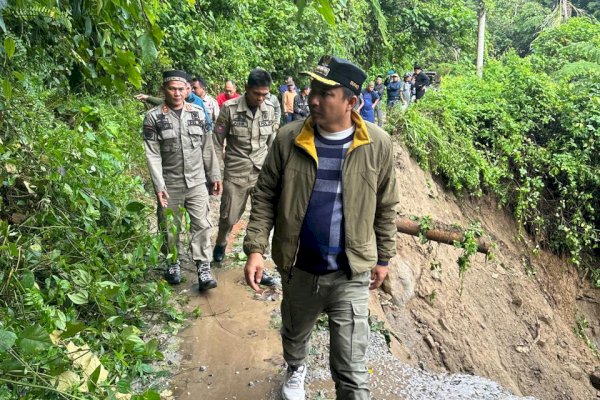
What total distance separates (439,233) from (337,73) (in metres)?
3.58

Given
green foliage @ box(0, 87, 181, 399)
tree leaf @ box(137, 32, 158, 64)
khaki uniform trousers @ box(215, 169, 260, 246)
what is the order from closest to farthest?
1. tree leaf @ box(137, 32, 158, 64)
2. green foliage @ box(0, 87, 181, 399)
3. khaki uniform trousers @ box(215, 169, 260, 246)

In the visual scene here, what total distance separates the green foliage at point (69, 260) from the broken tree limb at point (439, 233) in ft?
9.52

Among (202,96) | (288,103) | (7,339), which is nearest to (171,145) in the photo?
(7,339)

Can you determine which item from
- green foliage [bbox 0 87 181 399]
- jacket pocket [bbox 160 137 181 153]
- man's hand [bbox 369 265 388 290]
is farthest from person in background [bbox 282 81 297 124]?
man's hand [bbox 369 265 388 290]

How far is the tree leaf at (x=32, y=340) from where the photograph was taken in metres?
2.15

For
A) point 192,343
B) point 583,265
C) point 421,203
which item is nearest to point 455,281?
point 421,203

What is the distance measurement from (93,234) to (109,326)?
680mm

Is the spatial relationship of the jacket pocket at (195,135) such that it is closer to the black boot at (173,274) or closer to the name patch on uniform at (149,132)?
the name patch on uniform at (149,132)

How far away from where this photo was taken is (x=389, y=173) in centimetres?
307

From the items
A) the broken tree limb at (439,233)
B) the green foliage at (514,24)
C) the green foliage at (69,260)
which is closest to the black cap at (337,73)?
the green foliage at (69,260)

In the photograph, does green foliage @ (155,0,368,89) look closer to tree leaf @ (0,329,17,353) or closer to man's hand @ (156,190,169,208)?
man's hand @ (156,190,169,208)

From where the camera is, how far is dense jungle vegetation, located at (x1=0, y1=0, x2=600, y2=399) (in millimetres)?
2787

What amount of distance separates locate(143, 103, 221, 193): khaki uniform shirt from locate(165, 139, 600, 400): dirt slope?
3.55ft

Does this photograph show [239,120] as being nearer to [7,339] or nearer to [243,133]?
[243,133]
